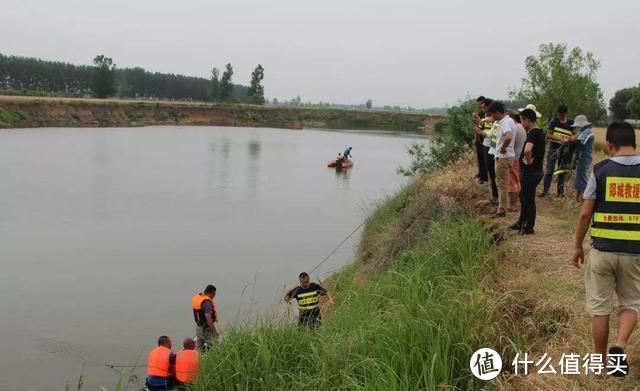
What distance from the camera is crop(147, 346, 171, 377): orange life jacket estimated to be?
23.9 ft

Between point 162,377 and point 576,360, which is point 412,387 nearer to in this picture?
point 576,360

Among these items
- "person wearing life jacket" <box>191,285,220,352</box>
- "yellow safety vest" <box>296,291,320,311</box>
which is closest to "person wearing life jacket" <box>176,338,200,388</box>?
"person wearing life jacket" <box>191,285,220,352</box>

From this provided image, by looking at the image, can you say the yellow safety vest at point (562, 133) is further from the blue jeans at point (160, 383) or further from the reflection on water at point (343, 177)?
the reflection on water at point (343, 177)

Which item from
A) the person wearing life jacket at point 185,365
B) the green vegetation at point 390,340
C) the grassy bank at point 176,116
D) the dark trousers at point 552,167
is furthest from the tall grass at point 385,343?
the grassy bank at point 176,116

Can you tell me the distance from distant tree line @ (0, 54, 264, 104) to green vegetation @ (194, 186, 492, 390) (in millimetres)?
90893

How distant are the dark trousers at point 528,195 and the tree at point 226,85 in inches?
3973

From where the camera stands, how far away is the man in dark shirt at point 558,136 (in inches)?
384

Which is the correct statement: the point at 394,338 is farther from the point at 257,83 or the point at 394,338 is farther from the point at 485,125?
the point at 257,83

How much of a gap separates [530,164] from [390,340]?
11.9 ft

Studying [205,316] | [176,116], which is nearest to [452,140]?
[205,316]

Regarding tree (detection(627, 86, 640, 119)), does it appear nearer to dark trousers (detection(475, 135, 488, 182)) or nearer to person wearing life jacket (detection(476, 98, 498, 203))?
dark trousers (detection(475, 135, 488, 182))

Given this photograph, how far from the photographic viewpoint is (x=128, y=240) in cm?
1586

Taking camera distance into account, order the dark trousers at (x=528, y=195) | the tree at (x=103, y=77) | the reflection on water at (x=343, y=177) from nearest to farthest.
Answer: the dark trousers at (x=528, y=195) → the reflection on water at (x=343, y=177) → the tree at (x=103, y=77)

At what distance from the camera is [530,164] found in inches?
295
